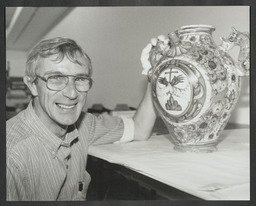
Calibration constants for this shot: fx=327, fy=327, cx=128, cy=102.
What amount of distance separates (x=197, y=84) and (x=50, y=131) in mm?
349

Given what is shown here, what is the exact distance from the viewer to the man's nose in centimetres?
74

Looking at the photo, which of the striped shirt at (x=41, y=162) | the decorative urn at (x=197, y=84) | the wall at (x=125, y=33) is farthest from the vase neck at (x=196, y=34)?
the striped shirt at (x=41, y=162)

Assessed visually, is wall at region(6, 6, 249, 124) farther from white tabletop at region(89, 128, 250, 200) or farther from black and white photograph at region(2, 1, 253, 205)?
white tabletop at region(89, 128, 250, 200)

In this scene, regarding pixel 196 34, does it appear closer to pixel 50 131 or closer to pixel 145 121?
pixel 145 121

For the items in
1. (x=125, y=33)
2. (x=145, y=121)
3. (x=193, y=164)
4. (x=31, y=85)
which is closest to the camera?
(x=193, y=164)

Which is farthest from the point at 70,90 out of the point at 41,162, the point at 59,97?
the point at 41,162

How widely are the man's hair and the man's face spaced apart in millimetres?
10

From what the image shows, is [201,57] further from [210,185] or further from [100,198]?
[100,198]

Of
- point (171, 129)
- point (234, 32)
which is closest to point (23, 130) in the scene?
point (171, 129)

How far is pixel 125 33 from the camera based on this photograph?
39.9 inches

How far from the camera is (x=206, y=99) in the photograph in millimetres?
692

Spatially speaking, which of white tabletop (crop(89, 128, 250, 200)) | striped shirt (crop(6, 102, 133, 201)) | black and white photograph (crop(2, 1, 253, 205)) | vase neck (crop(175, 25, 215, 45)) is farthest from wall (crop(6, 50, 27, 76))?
vase neck (crop(175, 25, 215, 45))

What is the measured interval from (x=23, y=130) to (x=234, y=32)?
1.75 feet

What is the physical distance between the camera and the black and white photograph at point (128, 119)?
0.68 metres
